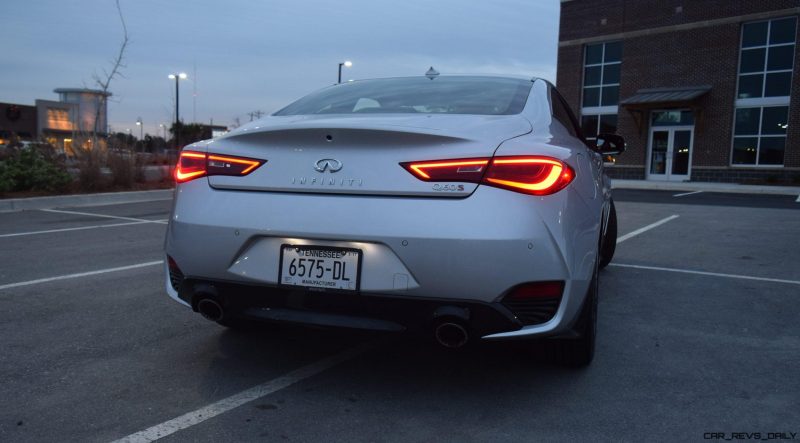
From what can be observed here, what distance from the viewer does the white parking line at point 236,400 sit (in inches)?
96.7

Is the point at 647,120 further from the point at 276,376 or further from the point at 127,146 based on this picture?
the point at 276,376

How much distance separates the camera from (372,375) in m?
3.13

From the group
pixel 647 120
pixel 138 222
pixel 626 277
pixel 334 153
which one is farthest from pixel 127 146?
pixel 647 120

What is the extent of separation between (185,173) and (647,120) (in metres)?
29.3

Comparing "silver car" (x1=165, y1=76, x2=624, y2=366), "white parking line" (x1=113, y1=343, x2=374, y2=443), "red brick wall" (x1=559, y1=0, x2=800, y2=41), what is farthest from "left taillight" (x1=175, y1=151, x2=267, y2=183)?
"red brick wall" (x1=559, y1=0, x2=800, y2=41)

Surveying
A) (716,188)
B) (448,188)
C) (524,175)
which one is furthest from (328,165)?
(716,188)

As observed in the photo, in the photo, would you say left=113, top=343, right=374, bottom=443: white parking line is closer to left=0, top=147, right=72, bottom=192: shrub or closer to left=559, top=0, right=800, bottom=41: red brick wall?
left=0, top=147, right=72, bottom=192: shrub

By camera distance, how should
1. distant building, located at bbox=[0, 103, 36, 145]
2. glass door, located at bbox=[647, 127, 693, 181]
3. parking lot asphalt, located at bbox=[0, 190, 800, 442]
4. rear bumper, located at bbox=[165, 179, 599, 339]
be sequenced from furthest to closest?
distant building, located at bbox=[0, 103, 36, 145], glass door, located at bbox=[647, 127, 693, 181], parking lot asphalt, located at bbox=[0, 190, 800, 442], rear bumper, located at bbox=[165, 179, 599, 339]

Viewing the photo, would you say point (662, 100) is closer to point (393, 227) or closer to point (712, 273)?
point (712, 273)

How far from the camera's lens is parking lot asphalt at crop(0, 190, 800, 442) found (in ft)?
8.38

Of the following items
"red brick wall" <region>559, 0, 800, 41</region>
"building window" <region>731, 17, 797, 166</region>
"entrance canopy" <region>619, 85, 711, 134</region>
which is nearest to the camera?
"building window" <region>731, 17, 797, 166</region>

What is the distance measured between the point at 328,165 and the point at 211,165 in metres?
0.60

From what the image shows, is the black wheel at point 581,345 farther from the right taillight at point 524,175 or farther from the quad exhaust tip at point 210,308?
the quad exhaust tip at point 210,308

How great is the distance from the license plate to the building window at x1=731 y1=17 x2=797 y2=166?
27862 millimetres
